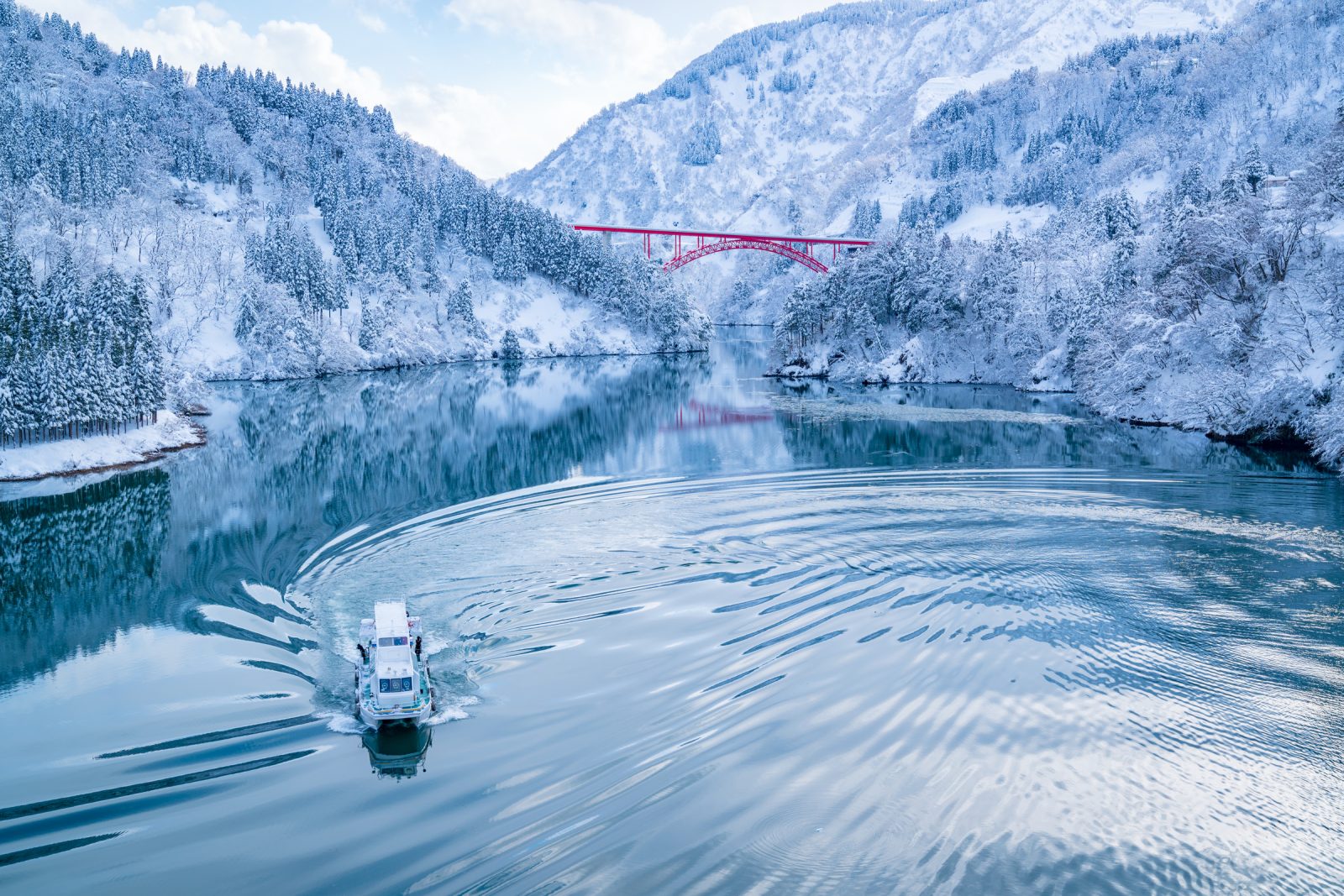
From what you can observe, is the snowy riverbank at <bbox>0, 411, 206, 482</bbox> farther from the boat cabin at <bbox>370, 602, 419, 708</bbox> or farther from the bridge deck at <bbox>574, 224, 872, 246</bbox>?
the bridge deck at <bbox>574, 224, 872, 246</bbox>

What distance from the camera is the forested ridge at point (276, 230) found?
109 meters

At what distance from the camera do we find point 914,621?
80.5 feet

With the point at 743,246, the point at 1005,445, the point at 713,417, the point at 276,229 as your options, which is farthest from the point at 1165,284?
the point at 276,229

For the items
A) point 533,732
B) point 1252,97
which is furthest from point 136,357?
point 1252,97

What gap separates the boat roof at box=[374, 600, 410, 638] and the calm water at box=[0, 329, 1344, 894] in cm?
166

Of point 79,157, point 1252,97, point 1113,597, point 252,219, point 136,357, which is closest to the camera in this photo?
point 1113,597

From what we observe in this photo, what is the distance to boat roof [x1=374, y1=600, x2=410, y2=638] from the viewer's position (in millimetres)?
20188

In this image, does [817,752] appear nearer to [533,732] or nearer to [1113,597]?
[533,732]

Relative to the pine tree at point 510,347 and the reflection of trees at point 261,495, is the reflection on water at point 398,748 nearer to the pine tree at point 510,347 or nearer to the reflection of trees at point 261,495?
the reflection of trees at point 261,495

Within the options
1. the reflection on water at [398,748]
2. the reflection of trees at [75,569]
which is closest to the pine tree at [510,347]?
the reflection of trees at [75,569]

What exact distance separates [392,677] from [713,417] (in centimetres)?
5024

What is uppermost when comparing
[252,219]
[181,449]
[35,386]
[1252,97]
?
[1252,97]

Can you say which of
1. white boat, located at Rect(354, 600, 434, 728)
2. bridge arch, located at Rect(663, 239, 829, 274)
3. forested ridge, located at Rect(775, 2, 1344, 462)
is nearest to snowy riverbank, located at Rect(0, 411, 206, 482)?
white boat, located at Rect(354, 600, 434, 728)

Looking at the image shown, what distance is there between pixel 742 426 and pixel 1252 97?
181463mm
